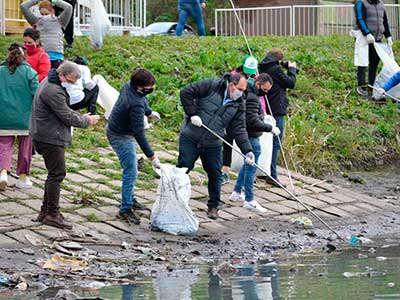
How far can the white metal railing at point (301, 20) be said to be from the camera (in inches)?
1046

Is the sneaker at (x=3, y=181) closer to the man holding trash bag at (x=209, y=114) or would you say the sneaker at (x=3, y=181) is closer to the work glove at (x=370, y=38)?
the man holding trash bag at (x=209, y=114)

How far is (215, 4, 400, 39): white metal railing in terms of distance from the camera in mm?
26578

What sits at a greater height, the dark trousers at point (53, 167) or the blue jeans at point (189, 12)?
the blue jeans at point (189, 12)

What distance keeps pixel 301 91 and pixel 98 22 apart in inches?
153

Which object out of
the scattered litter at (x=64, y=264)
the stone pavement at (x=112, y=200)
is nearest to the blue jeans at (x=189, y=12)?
the stone pavement at (x=112, y=200)

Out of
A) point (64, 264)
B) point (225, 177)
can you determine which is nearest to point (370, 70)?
point (225, 177)

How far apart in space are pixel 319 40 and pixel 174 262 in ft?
43.9

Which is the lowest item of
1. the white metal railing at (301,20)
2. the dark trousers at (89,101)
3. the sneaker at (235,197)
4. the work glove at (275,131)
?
the sneaker at (235,197)

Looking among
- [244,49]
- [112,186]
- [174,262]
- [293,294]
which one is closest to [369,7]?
[244,49]

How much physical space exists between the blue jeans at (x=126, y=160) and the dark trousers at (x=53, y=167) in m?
0.82

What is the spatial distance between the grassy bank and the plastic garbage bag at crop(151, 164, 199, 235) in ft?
12.1

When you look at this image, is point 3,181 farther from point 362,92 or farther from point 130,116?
point 362,92

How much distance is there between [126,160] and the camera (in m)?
11.6

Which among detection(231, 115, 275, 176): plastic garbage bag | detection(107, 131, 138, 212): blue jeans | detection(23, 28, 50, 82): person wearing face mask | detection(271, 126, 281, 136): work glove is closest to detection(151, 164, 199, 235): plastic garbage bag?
detection(107, 131, 138, 212): blue jeans
